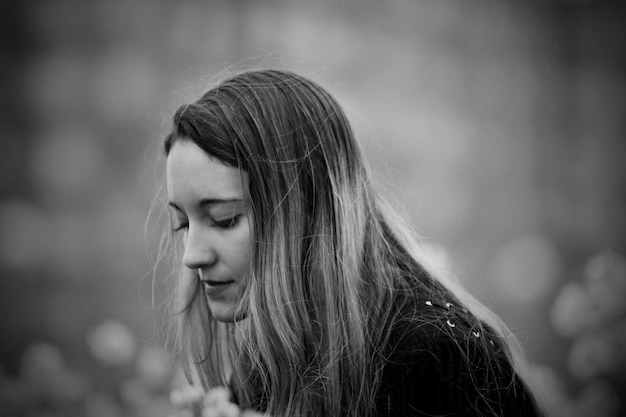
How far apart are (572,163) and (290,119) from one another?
3441mm

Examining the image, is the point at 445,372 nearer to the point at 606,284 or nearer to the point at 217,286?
the point at 217,286

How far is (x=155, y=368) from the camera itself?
12.5 ft

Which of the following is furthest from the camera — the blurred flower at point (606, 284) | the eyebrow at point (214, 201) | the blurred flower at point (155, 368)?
the blurred flower at point (606, 284)

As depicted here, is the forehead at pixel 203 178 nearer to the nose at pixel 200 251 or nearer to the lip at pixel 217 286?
the nose at pixel 200 251

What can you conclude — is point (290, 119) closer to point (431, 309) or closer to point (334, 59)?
point (431, 309)

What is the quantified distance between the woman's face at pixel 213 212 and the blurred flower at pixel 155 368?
7.01ft

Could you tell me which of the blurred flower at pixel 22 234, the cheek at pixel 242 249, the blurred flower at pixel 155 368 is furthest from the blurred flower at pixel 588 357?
the cheek at pixel 242 249

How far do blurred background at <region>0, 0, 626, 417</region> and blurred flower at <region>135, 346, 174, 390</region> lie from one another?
1 centimetres

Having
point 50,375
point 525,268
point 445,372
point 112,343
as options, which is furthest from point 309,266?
point 525,268

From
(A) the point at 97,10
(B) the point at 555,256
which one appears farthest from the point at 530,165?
(A) the point at 97,10

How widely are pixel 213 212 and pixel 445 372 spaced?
2.11 ft

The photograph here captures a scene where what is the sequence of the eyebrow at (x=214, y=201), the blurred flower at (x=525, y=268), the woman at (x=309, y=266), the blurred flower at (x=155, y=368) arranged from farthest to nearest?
the blurred flower at (x=525, y=268) < the blurred flower at (x=155, y=368) < the eyebrow at (x=214, y=201) < the woman at (x=309, y=266)

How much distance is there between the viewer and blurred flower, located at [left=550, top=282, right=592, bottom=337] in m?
4.46

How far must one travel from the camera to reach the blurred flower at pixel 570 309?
176 inches
